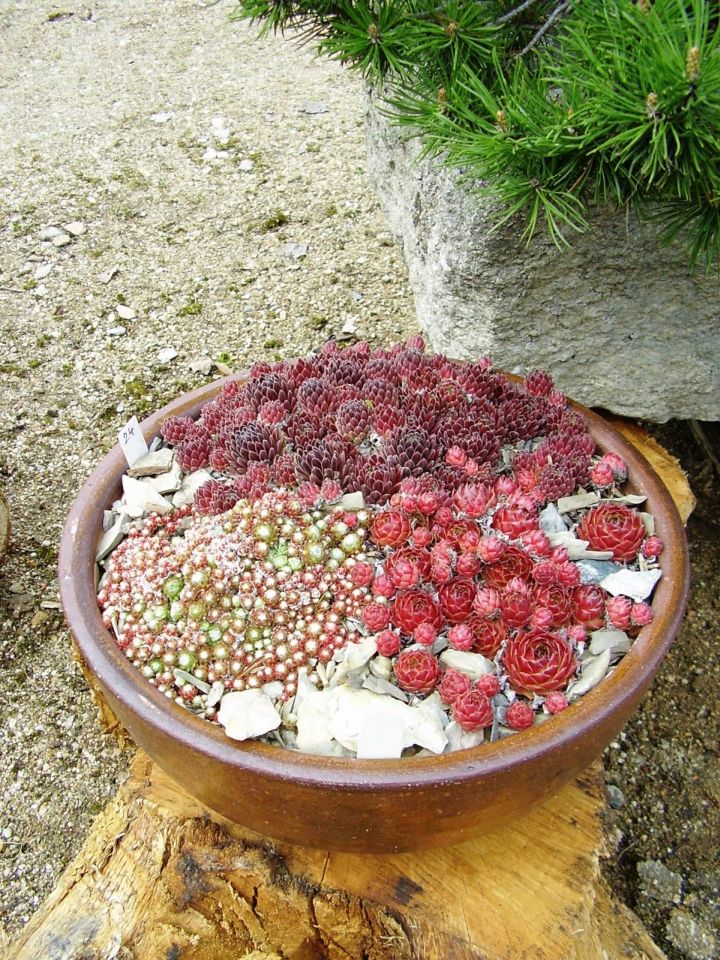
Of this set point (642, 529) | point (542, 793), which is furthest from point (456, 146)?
point (542, 793)

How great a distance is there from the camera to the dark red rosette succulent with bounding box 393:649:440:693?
116 cm

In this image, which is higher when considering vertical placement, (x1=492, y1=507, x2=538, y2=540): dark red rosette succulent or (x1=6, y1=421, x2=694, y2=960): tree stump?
(x1=492, y1=507, x2=538, y2=540): dark red rosette succulent

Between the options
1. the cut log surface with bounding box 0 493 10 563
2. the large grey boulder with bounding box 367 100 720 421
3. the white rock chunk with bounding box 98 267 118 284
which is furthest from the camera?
the white rock chunk with bounding box 98 267 118 284

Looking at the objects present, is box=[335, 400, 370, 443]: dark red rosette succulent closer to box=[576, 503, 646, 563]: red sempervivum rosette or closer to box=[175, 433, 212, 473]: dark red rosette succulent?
box=[175, 433, 212, 473]: dark red rosette succulent

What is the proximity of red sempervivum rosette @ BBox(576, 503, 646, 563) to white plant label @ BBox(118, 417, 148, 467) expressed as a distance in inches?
31.4

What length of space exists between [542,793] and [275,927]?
49 centimetres

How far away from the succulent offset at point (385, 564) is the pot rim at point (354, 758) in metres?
0.03

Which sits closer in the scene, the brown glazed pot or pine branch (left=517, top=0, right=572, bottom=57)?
the brown glazed pot

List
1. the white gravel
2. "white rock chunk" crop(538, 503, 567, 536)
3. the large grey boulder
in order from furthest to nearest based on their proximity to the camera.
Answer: the white gravel
the large grey boulder
"white rock chunk" crop(538, 503, 567, 536)

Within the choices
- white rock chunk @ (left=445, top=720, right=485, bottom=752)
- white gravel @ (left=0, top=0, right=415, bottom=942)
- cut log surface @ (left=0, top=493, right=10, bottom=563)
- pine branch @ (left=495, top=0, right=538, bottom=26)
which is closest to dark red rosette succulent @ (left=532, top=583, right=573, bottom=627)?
white rock chunk @ (left=445, top=720, right=485, bottom=752)

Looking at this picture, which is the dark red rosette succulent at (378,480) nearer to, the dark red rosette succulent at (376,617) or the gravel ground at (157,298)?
the dark red rosette succulent at (376,617)

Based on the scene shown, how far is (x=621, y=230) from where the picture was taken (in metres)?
1.73

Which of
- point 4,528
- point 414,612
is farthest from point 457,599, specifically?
point 4,528

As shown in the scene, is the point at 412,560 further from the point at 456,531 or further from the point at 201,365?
the point at 201,365
